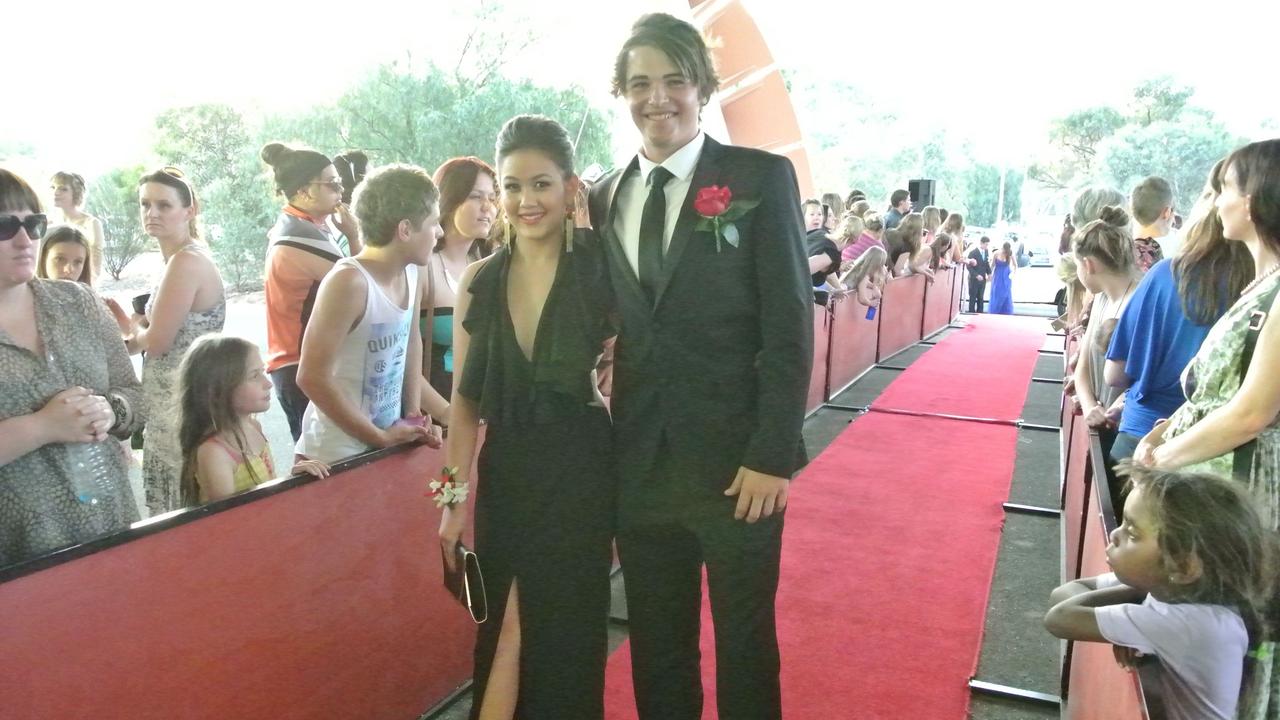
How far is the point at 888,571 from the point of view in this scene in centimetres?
387

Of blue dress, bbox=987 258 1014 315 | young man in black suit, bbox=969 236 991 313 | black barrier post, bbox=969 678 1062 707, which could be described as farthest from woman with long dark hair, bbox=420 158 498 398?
young man in black suit, bbox=969 236 991 313

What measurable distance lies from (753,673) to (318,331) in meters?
1.40

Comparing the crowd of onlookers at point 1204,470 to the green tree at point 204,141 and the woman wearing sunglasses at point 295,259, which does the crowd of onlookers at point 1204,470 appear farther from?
the green tree at point 204,141

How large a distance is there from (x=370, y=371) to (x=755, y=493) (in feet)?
4.08

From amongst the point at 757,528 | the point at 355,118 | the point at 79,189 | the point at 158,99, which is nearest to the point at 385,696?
the point at 757,528

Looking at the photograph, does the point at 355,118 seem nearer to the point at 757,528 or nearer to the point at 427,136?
the point at 427,136

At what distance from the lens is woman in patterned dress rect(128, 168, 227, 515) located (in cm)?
292

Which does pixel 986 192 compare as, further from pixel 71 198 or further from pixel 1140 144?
pixel 71 198

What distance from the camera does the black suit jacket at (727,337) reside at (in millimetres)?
1755

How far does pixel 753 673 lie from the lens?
1896 millimetres

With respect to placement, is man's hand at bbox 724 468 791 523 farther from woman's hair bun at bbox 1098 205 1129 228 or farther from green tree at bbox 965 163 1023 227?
green tree at bbox 965 163 1023 227

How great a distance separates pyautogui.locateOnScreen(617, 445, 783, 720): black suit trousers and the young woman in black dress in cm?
9

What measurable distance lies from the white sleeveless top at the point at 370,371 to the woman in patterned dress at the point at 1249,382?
2.05m

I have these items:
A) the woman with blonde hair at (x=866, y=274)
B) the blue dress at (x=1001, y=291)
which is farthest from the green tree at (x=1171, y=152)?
the woman with blonde hair at (x=866, y=274)
